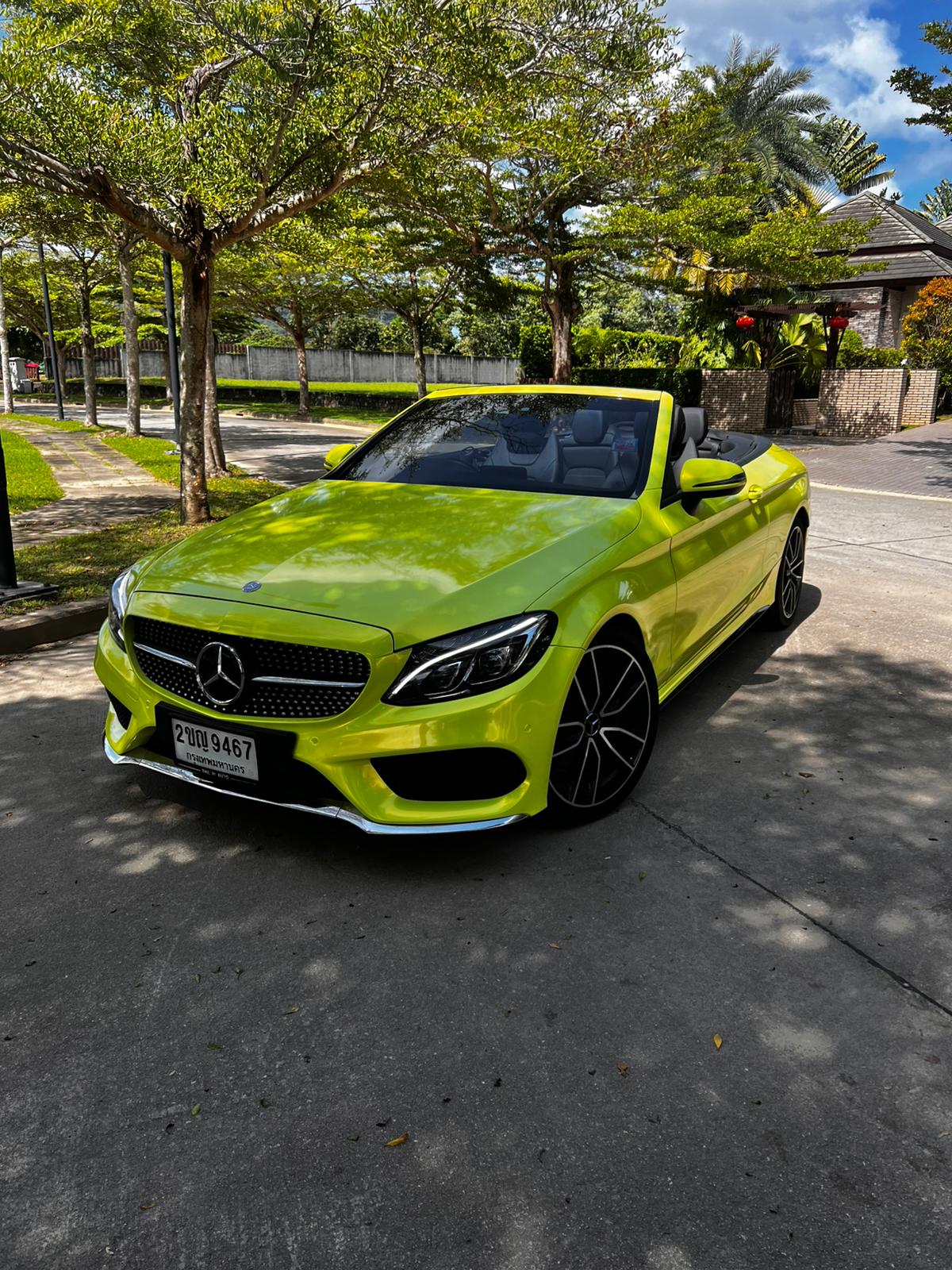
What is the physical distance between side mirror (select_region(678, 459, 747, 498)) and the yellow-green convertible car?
0.03 ft

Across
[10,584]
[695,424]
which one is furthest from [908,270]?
[10,584]

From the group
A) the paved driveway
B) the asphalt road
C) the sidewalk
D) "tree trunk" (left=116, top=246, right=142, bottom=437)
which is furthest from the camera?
"tree trunk" (left=116, top=246, right=142, bottom=437)

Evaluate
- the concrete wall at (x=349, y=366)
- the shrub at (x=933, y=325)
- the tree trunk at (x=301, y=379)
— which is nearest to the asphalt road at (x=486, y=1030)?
the shrub at (x=933, y=325)

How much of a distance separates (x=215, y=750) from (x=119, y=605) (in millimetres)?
869

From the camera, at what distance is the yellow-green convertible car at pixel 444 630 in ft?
10.1

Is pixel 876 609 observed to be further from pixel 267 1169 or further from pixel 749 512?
pixel 267 1169

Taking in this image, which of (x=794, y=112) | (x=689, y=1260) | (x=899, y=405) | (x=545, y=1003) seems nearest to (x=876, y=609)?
(x=545, y=1003)

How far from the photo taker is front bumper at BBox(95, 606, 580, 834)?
119 inches

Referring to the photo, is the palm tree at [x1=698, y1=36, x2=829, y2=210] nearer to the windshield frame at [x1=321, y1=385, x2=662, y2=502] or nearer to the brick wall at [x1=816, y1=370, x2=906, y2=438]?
the brick wall at [x1=816, y1=370, x2=906, y2=438]

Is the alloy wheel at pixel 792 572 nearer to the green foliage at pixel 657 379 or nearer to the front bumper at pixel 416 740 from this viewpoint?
the front bumper at pixel 416 740

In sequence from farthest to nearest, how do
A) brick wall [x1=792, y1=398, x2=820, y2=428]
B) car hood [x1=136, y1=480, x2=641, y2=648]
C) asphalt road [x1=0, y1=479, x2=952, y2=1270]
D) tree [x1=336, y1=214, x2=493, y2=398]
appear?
tree [x1=336, y1=214, x2=493, y2=398] → brick wall [x1=792, y1=398, x2=820, y2=428] → car hood [x1=136, y1=480, x2=641, y2=648] → asphalt road [x1=0, y1=479, x2=952, y2=1270]

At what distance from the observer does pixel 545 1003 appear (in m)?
2.67

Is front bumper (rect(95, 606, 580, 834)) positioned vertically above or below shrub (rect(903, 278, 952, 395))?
below

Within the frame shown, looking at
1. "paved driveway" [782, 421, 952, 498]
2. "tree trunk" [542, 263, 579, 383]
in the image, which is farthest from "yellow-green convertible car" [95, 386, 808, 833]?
"tree trunk" [542, 263, 579, 383]
